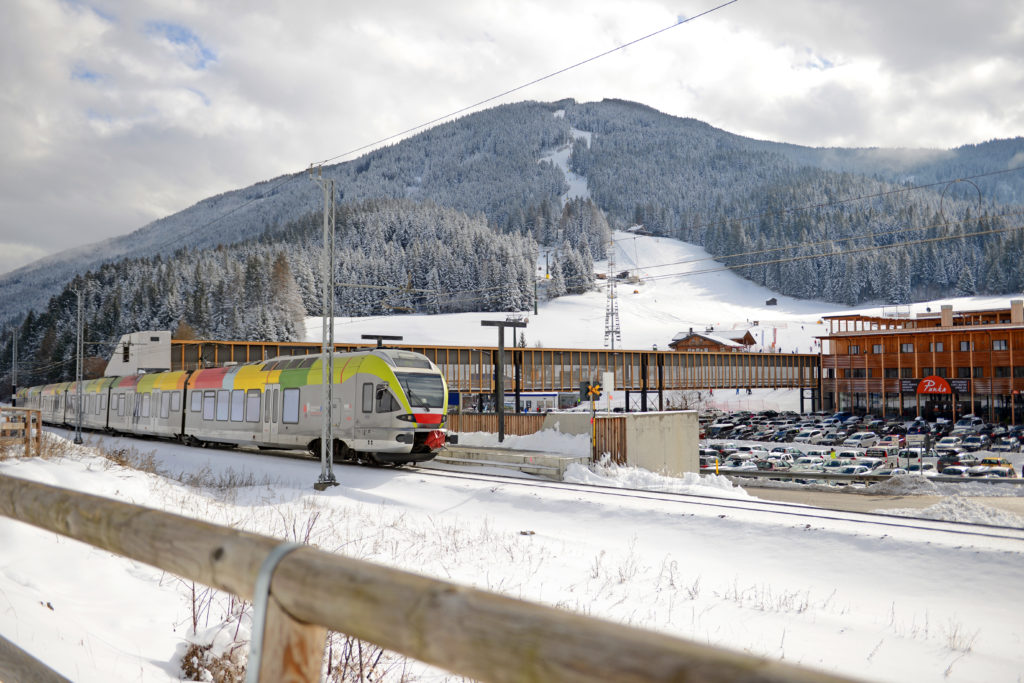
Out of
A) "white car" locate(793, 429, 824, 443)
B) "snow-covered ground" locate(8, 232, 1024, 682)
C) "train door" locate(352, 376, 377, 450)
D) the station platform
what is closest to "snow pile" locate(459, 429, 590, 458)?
the station platform

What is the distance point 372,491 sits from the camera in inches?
763

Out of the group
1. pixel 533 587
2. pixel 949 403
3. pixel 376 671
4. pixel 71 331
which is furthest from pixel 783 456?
pixel 71 331

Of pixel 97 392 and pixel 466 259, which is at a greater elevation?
pixel 466 259

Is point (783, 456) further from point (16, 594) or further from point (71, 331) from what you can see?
point (71, 331)

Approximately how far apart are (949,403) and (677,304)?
4376 inches

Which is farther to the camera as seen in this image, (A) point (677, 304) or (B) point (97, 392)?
(A) point (677, 304)

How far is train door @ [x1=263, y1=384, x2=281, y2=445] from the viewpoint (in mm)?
26234

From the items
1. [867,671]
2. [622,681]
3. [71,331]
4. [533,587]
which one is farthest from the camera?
[71,331]

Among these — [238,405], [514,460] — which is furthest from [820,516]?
[238,405]

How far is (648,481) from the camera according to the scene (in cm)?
2175

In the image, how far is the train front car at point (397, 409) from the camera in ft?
73.5

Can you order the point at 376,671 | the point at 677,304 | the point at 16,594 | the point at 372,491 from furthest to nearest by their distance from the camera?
the point at 677,304 < the point at 372,491 < the point at 376,671 < the point at 16,594

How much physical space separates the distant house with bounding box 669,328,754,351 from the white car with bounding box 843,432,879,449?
57.5 metres

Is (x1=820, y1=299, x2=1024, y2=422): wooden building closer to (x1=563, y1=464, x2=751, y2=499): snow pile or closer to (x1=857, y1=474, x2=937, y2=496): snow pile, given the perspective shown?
(x1=857, y1=474, x2=937, y2=496): snow pile
